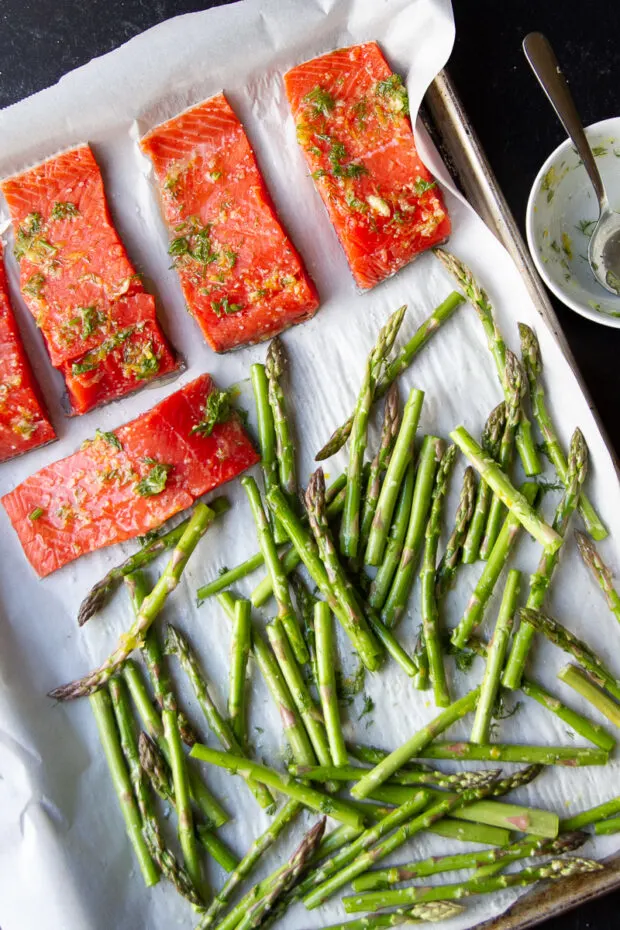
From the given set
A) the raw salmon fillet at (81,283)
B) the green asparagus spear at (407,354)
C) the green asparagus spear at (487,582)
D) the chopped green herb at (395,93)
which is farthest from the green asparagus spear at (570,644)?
the chopped green herb at (395,93)

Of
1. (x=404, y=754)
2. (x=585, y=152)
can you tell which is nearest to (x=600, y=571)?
(x=404, y=754)

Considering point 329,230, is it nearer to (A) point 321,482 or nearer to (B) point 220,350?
(B) point 220,350

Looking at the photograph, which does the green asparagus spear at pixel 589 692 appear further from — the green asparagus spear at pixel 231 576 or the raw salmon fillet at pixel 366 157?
the raw salmon fillet at pixel 366 157

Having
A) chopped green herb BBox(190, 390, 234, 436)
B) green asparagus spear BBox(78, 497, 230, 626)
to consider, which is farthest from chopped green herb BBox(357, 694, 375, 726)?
chopped green herb BBox(190, 390, 234, 436)

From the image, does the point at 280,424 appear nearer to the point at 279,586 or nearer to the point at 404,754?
the point at 279,586

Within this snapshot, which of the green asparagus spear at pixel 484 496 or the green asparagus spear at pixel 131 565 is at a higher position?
the green asparagus spear at pixel 131 565

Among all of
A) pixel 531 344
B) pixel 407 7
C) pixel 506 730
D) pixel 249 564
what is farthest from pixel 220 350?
pixel 506 730

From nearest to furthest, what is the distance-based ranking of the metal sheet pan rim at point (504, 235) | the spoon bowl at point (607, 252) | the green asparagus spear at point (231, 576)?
the metal sheet pan rim at point (504, 235) < the spoon bowl at point (607, 252) < the green asparagus spear at point (231, 576)
